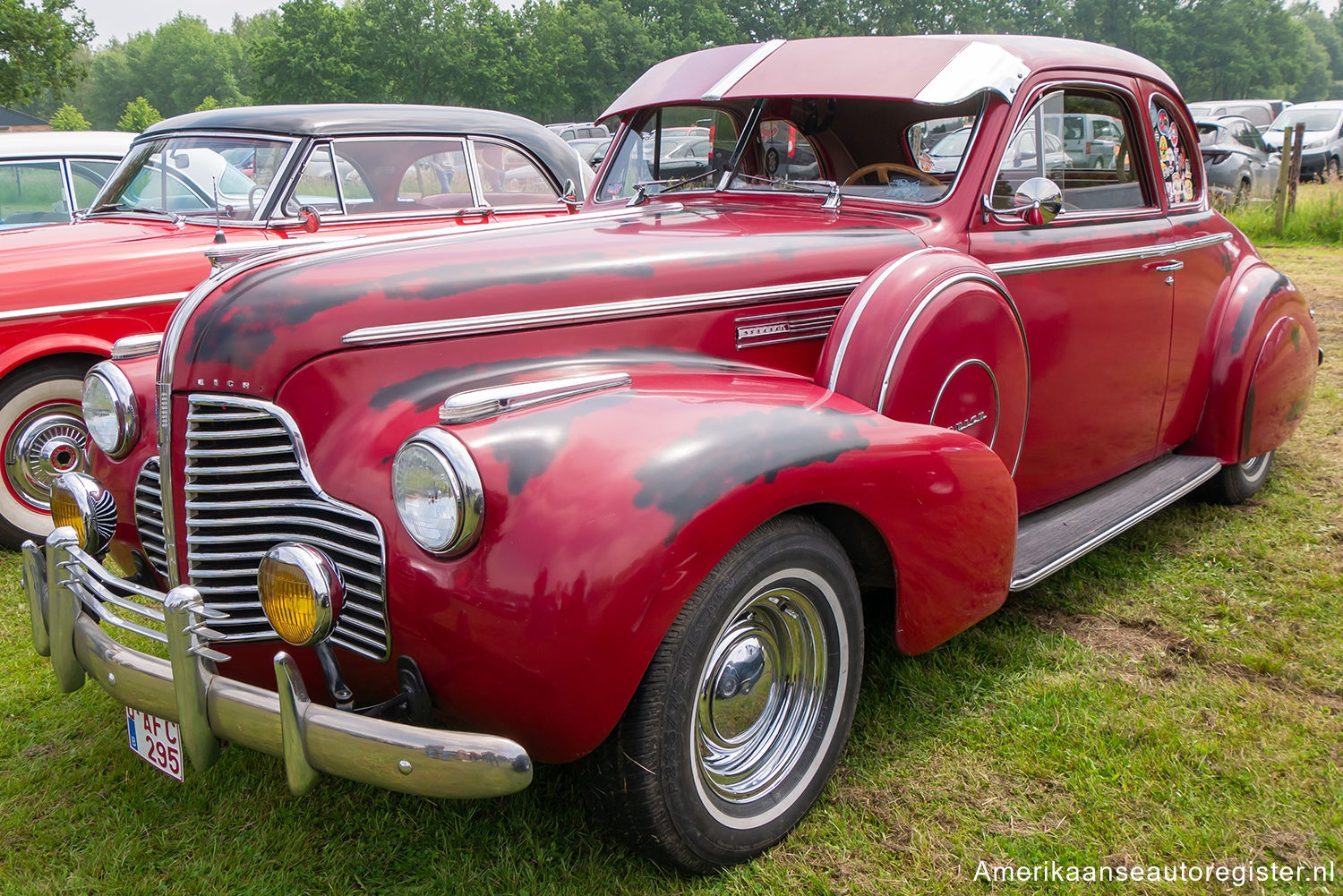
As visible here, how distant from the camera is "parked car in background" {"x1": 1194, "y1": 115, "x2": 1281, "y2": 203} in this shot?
1504 cm

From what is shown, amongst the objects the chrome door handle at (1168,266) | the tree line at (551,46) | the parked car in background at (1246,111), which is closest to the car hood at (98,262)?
the chrome door handle at (1168,266)

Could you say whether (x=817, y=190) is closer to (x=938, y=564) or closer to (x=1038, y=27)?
(x=938, y=564)

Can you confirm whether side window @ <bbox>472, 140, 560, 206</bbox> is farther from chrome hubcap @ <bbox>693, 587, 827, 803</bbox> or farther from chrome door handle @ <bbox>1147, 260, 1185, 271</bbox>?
chrome hubcap @ <bbox>693, 587, 827, 803</bbox>

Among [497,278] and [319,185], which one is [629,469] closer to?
[497,278]

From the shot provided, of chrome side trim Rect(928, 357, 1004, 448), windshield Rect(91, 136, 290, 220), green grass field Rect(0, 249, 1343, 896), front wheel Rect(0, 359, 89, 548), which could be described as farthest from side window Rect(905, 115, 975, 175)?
front wheel Rect(0, 359, 89, 548)

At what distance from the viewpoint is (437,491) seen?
1913mm

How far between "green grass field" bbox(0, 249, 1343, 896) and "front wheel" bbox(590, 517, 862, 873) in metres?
0.13

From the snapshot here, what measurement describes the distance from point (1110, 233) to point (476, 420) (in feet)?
8.77

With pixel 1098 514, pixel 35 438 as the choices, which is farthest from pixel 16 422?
pixel 1098 514

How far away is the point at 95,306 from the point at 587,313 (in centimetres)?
322

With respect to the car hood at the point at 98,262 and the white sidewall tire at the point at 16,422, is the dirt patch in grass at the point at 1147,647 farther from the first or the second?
A: the white sidewall tire at the point at 16,422

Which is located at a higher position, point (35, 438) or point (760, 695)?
point (35, 438)

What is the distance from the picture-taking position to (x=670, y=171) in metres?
3.91

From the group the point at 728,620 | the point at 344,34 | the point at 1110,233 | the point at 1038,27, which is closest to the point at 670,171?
the point at 1110,233
